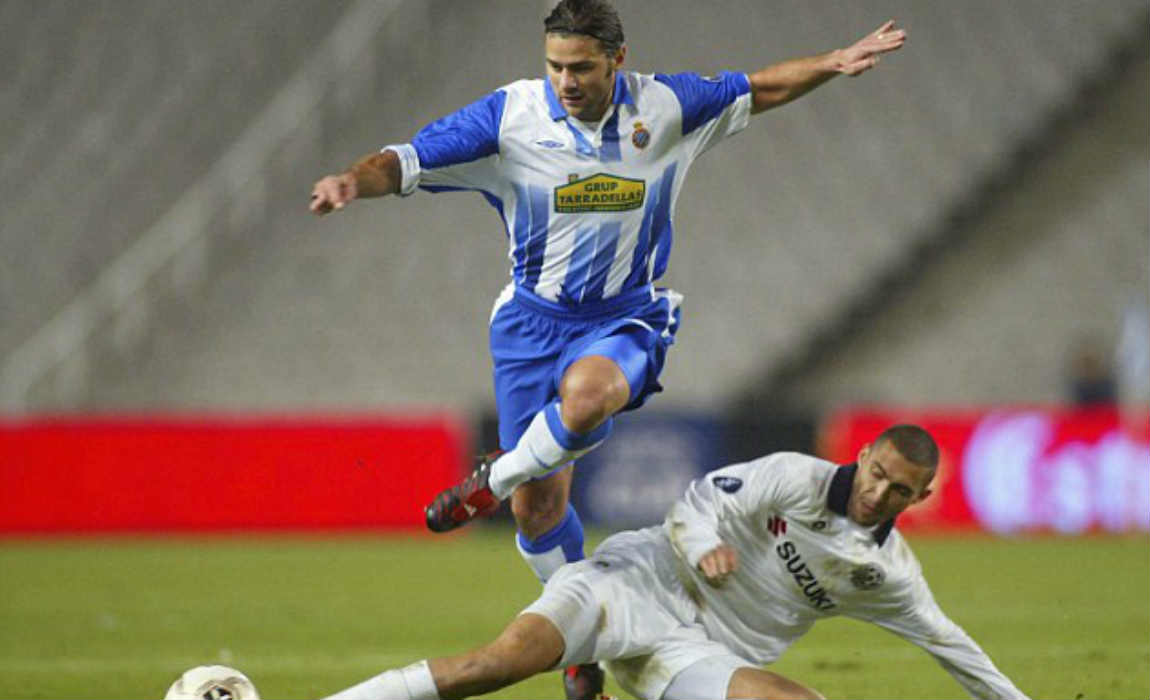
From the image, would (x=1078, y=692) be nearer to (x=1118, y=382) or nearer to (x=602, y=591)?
(x=602, y=591)

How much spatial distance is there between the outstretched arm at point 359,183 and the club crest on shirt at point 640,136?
903mm

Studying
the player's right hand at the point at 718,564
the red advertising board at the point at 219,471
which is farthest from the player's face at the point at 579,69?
the red advertising board at the point at 219,471

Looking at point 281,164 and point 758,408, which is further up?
point 281,164

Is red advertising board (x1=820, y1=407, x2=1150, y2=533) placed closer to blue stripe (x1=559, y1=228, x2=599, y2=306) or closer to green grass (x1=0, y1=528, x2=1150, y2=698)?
green grass (x1=0, y1=528, x2=1150, y2=698)

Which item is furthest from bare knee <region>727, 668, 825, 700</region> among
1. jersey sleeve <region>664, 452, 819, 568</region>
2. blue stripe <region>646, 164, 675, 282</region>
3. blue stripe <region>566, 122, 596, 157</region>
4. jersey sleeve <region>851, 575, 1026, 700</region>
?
blue stripe <region>566, 122, 596, 157</region>

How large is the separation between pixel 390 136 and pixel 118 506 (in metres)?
5.88

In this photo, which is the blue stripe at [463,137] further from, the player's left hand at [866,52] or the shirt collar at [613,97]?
the player's left hand at [866,52]

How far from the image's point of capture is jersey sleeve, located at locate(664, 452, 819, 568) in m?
5.86

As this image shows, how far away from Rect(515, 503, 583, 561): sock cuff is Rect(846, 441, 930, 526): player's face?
1522 mm

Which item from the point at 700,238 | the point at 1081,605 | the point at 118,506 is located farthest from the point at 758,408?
the point at 1081,605

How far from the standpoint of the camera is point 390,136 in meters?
20.4

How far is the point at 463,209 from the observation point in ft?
65.5

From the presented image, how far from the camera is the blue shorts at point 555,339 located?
6.71 meters

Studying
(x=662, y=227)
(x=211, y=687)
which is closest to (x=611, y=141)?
(x=662, y=227)
